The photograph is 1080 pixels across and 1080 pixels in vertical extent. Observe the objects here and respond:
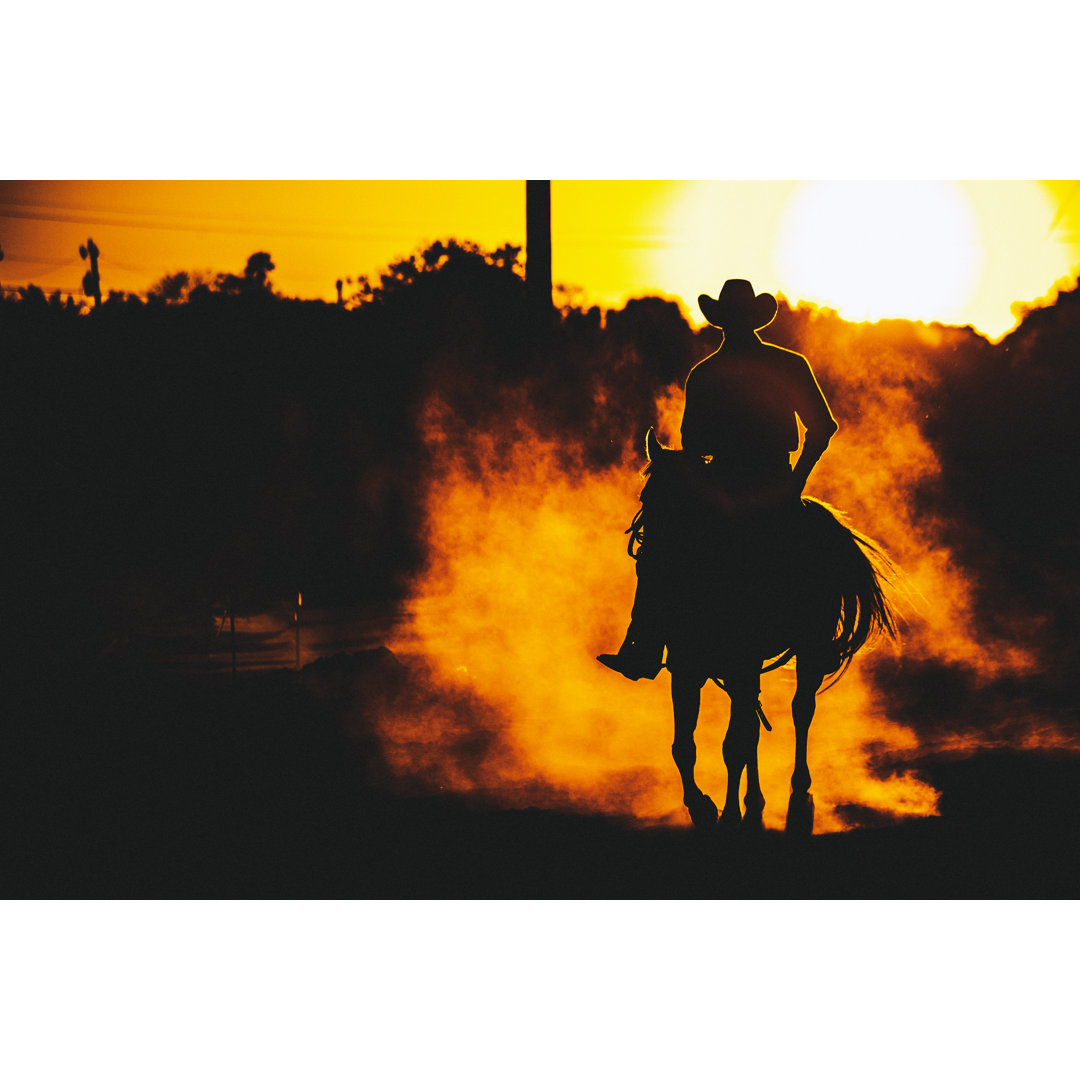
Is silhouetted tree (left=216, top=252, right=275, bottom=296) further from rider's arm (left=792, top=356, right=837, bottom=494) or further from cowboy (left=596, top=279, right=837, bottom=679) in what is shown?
rider's arm (left=792, top=356, right=837, bottom=494)

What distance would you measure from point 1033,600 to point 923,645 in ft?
1.42

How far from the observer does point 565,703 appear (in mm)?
3473

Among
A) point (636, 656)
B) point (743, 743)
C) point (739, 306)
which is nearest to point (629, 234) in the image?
point (739, 306)

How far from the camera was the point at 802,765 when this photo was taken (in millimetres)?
3426

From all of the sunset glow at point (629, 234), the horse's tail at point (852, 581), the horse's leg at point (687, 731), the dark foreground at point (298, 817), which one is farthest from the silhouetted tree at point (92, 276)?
the horse's tail at point (852, 581)

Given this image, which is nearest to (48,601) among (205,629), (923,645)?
(205,629)

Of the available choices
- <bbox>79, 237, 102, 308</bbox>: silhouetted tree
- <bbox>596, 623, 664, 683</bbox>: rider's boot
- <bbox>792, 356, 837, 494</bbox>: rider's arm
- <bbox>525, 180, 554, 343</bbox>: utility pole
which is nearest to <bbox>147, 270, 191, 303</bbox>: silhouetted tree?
<bbox>79, 237, 102, 308</bbox>: silhouetted tree

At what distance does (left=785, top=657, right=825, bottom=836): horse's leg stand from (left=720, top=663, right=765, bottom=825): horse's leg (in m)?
0.12

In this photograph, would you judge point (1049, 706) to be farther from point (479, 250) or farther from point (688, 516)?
point (479, 250)

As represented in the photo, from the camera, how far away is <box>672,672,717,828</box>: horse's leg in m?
3.37

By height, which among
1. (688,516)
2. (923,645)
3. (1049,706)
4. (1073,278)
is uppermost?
(1073,278)

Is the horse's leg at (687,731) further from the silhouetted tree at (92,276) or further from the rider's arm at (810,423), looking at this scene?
the silhouetted tree at (92,276)

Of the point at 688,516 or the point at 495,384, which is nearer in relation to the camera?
the point at 688,516

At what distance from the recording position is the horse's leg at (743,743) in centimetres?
332
